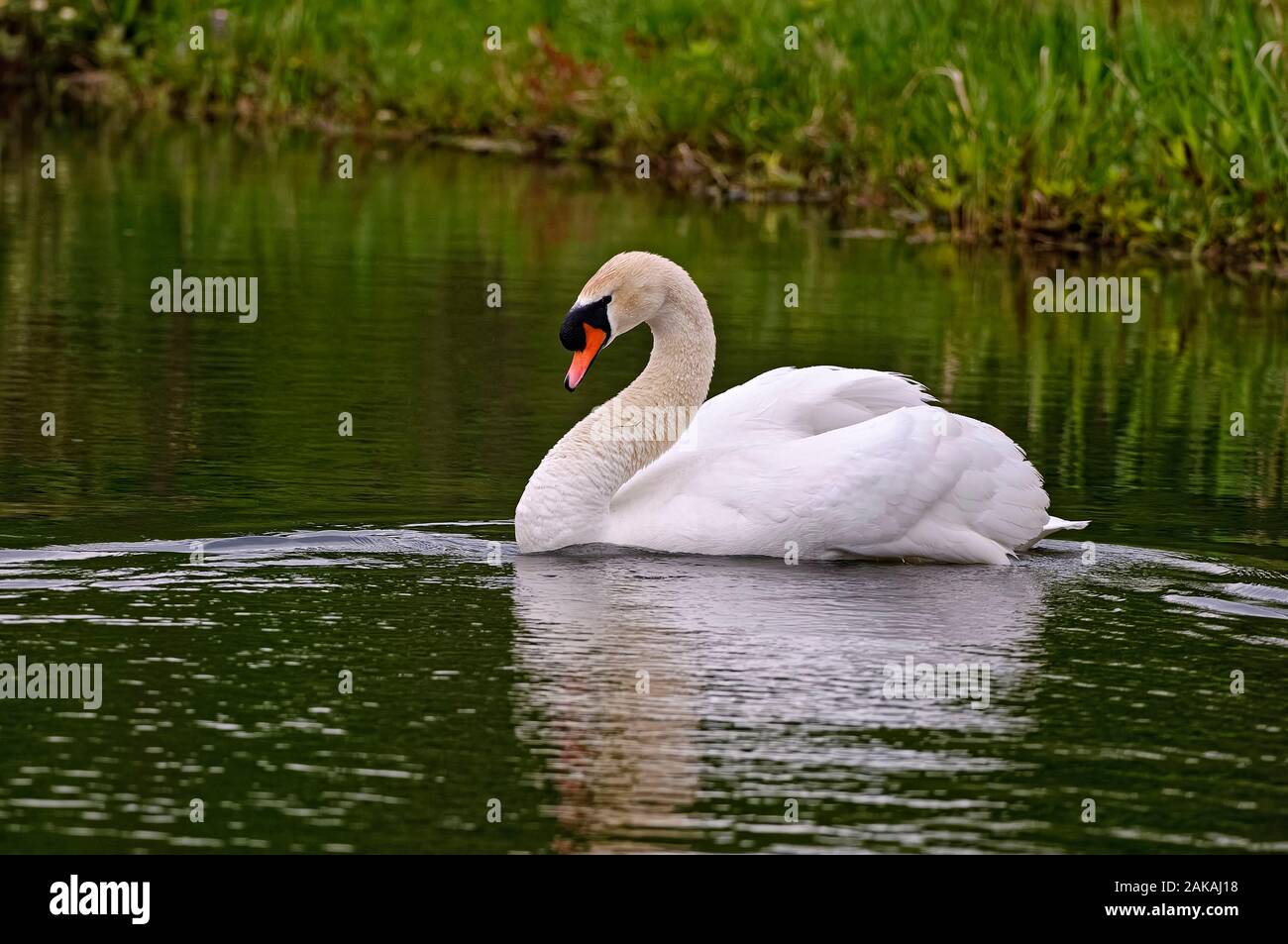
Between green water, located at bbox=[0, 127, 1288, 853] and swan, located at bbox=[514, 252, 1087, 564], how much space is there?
153mm

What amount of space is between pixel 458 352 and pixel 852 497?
527 centimetres

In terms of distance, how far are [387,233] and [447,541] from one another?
10.6m

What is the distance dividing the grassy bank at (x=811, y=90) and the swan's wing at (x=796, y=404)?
29.1 feet

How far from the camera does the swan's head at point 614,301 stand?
9.10 metres

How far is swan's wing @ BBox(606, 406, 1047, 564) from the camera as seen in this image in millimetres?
8469

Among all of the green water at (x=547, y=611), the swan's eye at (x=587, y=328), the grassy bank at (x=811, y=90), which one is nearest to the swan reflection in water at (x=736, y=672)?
the green water at (x=547, y=611)
